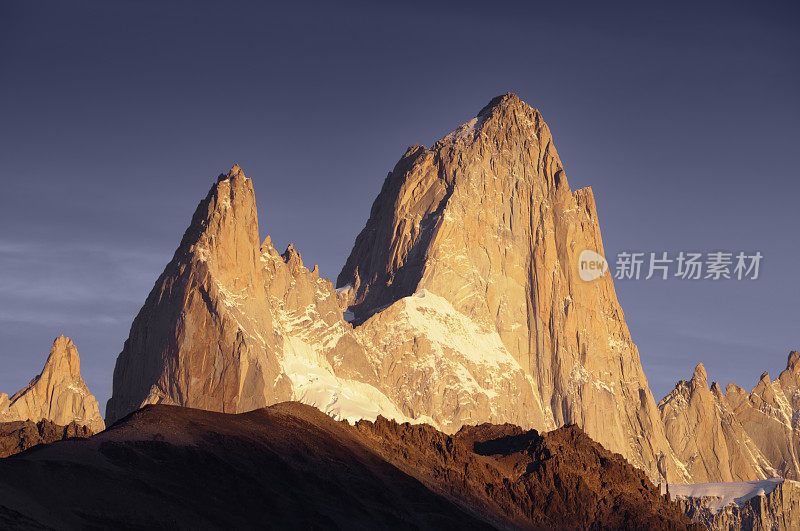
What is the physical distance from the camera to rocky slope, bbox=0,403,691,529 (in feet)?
297

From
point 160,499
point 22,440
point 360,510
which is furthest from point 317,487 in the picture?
point 22,440

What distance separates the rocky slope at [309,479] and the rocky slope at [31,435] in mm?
48033

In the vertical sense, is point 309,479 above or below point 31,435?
below

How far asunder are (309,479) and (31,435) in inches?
3050

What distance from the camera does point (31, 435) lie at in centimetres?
18262

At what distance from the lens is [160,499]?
95.8 meters

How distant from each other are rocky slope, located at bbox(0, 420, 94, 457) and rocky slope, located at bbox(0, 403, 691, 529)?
48033mm

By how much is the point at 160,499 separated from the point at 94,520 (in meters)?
10.3

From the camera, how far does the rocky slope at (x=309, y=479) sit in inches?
3561

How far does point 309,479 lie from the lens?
120 metres

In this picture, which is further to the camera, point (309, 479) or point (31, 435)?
point (31, 435)

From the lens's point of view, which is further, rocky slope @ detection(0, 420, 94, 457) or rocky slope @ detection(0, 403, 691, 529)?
rocky slope @ detection(0, 420, 94, 457)

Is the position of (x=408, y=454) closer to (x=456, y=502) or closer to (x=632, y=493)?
(x=456, y=502)

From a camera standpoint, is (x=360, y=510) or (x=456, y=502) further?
(x=456, y=502)
